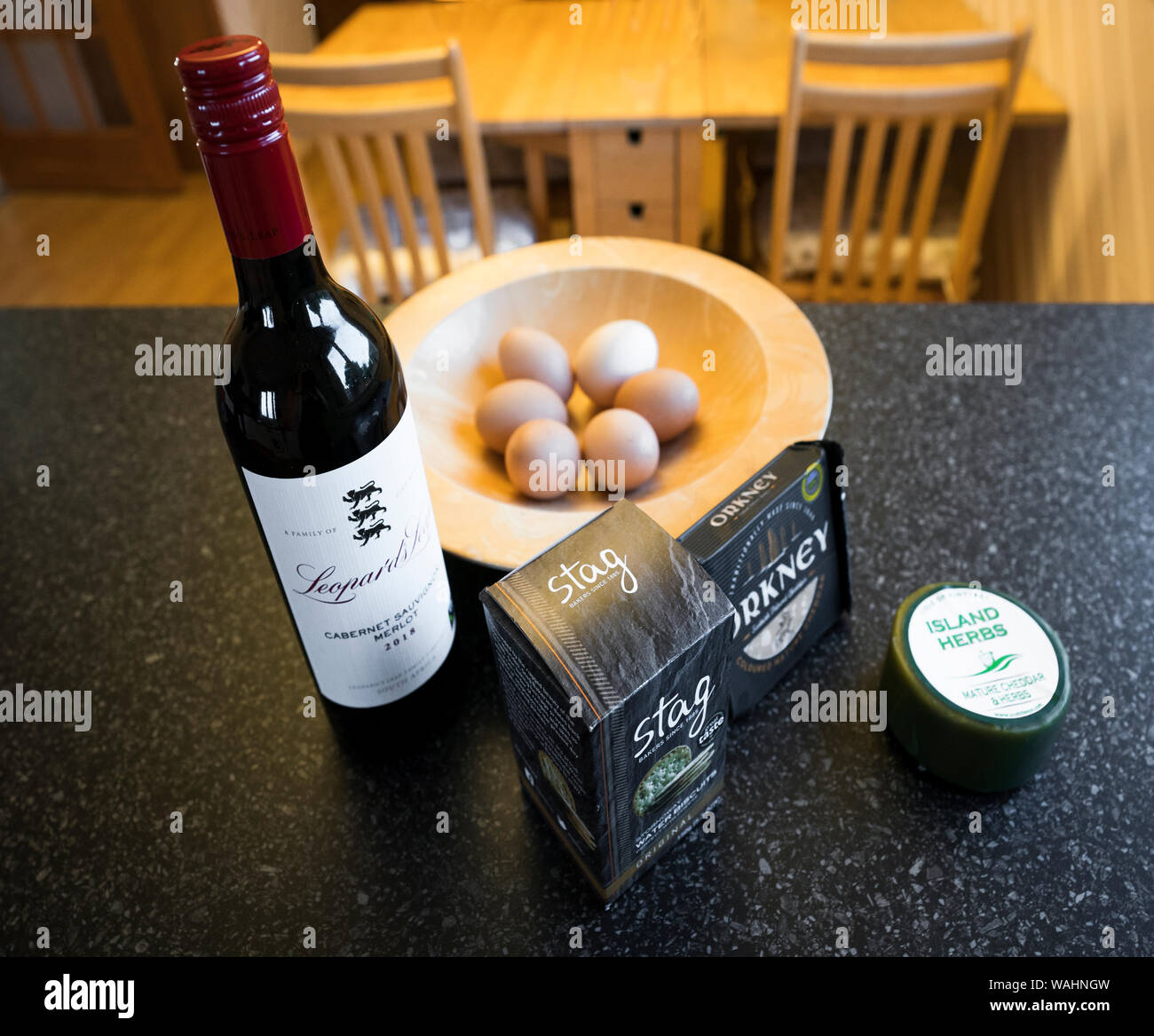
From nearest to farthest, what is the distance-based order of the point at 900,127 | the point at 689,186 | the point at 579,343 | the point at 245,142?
1. the point at 245,142
2. the point at 579,343
3. the point at 900,127
4. the point at 689,186

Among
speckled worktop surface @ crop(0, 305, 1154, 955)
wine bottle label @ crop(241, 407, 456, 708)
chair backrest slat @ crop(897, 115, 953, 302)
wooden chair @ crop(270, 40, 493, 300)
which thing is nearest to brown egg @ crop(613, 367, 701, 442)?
speckled worktop surface @ crop(0, 305, 1154, 955)

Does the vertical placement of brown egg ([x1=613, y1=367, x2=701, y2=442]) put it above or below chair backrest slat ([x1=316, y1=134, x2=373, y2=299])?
above

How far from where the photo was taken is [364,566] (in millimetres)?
426

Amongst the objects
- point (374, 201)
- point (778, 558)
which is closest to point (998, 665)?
point (778, 558)

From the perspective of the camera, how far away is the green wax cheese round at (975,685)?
0.47m

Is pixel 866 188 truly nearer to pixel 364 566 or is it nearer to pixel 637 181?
pixel 637 181

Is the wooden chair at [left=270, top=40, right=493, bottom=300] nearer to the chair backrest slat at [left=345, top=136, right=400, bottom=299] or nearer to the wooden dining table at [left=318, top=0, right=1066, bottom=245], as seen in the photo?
the chair backrest slat at [left=345, top=136, right=400, bottom=299]

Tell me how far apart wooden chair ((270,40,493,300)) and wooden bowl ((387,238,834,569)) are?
73cm

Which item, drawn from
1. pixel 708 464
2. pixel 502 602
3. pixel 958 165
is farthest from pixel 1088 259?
pixel 502 602

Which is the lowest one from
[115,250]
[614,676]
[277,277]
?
[115,250]

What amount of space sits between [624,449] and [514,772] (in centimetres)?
25

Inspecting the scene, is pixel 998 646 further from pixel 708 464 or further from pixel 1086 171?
pixel 1086 171

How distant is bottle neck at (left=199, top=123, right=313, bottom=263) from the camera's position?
12.9 inches

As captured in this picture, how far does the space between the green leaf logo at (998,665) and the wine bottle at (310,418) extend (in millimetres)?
321
